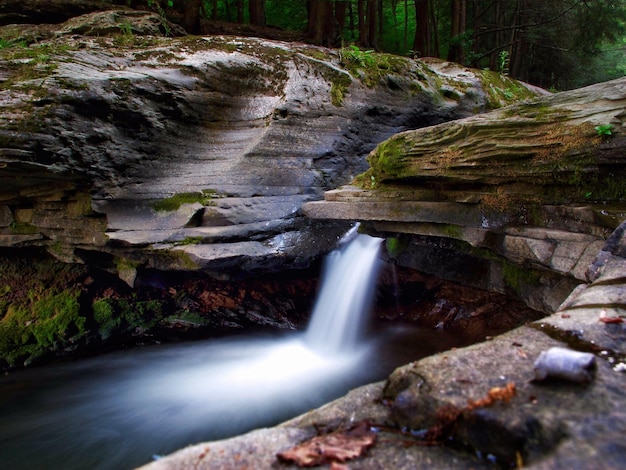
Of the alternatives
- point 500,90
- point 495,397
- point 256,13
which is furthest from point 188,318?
point 256,13

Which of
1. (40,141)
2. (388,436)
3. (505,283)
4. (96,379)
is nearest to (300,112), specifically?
(40,141)

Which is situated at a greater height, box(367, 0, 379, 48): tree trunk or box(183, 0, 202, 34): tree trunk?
box(367, 0, 379, 48): tree trunk

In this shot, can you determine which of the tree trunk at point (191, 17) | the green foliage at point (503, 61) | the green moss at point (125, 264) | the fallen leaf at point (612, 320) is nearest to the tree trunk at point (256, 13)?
the tree trunk at point (191, 17)

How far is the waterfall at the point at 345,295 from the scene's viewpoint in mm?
7082

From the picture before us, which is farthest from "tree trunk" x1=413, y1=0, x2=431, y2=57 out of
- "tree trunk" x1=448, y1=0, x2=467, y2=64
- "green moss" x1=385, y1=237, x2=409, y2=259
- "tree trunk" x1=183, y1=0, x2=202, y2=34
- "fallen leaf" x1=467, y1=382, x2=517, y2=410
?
"fallen leaf" x1=467, y1=382, x2=517, y2=410

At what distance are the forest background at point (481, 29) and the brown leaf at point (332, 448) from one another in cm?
981

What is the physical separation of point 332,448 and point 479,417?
2.08 ft

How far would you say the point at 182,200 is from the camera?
6.40 m

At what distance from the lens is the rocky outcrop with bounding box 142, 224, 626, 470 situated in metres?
1.40

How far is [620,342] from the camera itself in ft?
6.61

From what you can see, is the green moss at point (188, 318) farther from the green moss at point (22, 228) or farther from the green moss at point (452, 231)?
the green moss at point (452, 231)

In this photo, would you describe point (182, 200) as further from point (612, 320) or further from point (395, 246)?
point (612, 320)

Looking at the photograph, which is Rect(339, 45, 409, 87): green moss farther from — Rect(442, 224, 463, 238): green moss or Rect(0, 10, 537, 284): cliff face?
Rect(442, 224, 463, 238): green moss

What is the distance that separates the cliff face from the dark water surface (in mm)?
1624
